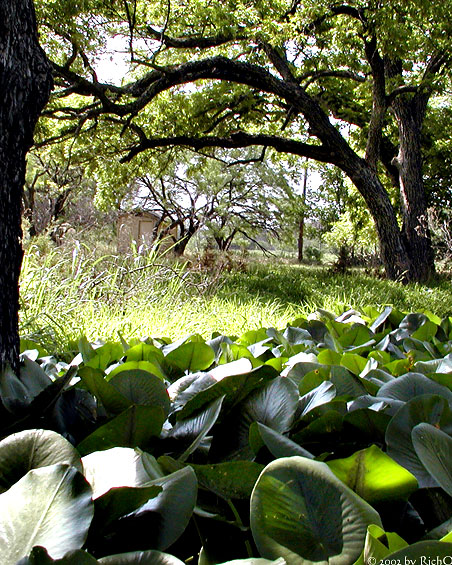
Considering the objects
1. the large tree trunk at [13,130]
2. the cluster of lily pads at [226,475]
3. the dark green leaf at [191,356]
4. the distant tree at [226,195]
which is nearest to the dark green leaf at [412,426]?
the cluster of lily pads at [226,475]

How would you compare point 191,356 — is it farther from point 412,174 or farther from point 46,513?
point 412,174

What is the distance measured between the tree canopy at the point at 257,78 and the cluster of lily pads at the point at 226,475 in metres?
8.13

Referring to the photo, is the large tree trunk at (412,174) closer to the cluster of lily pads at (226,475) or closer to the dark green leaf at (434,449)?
the cluster of lily pads at (226,475)

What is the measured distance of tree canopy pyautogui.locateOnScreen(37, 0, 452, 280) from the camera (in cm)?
907

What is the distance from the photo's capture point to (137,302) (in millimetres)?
5887

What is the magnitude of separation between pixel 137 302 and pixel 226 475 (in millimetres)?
5442

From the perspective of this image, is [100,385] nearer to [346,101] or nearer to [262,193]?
[346,101]

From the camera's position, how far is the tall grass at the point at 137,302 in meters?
4.06

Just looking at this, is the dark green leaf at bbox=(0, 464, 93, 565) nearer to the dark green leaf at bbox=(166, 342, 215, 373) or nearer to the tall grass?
the dark green leaf at bbox=(166, 342, 215, 373)

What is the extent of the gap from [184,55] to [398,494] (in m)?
14.0

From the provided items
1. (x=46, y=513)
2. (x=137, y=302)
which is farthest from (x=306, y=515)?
(x=137, y=302)

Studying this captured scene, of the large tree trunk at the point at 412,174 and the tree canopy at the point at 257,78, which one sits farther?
the large tree trunk at the point at 412,174

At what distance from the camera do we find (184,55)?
13.0m

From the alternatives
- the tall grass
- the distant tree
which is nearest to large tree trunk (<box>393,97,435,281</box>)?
the tall grass
